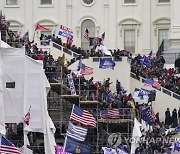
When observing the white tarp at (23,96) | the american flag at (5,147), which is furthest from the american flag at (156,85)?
the american flag at (5,147)

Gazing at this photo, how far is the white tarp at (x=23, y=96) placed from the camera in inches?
2547

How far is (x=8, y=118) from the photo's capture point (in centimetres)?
6456

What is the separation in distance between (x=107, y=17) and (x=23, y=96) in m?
44.7

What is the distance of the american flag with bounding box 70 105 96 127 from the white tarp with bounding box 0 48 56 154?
5.57 ft

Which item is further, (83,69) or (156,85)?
Answer: (156,85)

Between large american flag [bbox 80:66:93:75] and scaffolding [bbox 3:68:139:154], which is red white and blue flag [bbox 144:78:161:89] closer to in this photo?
large american flag [bbox 80:66:93:75]

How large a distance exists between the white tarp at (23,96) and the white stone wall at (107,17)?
42.2m

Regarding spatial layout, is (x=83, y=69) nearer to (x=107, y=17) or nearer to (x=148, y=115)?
(x=148, y=115)

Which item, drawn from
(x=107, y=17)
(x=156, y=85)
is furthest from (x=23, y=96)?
(x=107, y=17)

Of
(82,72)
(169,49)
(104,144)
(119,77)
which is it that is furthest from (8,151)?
(169,49)

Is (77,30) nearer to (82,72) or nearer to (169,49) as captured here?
(169,49)

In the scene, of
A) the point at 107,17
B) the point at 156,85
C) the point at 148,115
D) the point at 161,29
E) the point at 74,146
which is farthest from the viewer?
the point at 107,17

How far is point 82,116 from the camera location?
221ft

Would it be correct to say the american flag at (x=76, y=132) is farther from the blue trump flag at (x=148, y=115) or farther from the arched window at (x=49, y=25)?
the arched window at (x=49, y=25)
